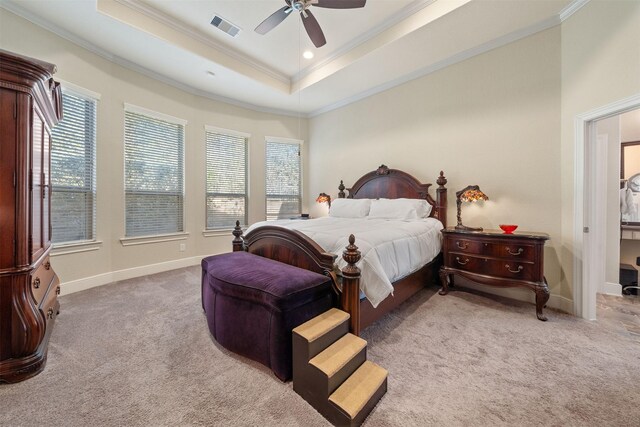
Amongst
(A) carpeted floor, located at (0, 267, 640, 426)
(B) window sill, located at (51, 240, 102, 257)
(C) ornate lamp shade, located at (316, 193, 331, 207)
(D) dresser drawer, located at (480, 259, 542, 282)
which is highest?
(C) ornate lamp shade, located at (316, 193, 331, 207)

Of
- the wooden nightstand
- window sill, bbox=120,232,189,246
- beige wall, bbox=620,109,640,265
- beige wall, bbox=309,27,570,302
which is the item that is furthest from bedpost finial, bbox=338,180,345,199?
beige wall, bbox=620,109,640,265

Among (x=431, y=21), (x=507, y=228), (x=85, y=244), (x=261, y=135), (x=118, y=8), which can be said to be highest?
(x=118, y=8)

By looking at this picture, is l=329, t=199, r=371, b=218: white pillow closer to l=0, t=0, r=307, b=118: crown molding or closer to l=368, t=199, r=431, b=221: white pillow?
l=368, t=199, r=431, b=221: white pillow

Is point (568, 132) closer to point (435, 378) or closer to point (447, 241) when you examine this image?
point (447, 241)

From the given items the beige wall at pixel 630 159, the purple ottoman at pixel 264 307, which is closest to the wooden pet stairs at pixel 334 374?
the purple ottoman at pixel 264 307

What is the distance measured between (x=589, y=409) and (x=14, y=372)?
3.41 meters

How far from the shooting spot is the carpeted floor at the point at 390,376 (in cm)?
129

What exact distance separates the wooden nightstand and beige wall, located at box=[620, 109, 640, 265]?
2171mm

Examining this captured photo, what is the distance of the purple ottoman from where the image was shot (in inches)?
59.9

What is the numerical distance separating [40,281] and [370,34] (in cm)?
427

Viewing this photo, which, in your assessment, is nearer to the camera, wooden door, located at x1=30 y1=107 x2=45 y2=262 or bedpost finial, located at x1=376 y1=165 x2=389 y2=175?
wooden door, located at x1=30 y1=107 x2=45 y2=262

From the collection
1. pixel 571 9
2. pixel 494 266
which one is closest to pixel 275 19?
pixel 571 9

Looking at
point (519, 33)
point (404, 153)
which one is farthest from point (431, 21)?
point (404, 153)

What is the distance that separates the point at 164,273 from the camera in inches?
151
